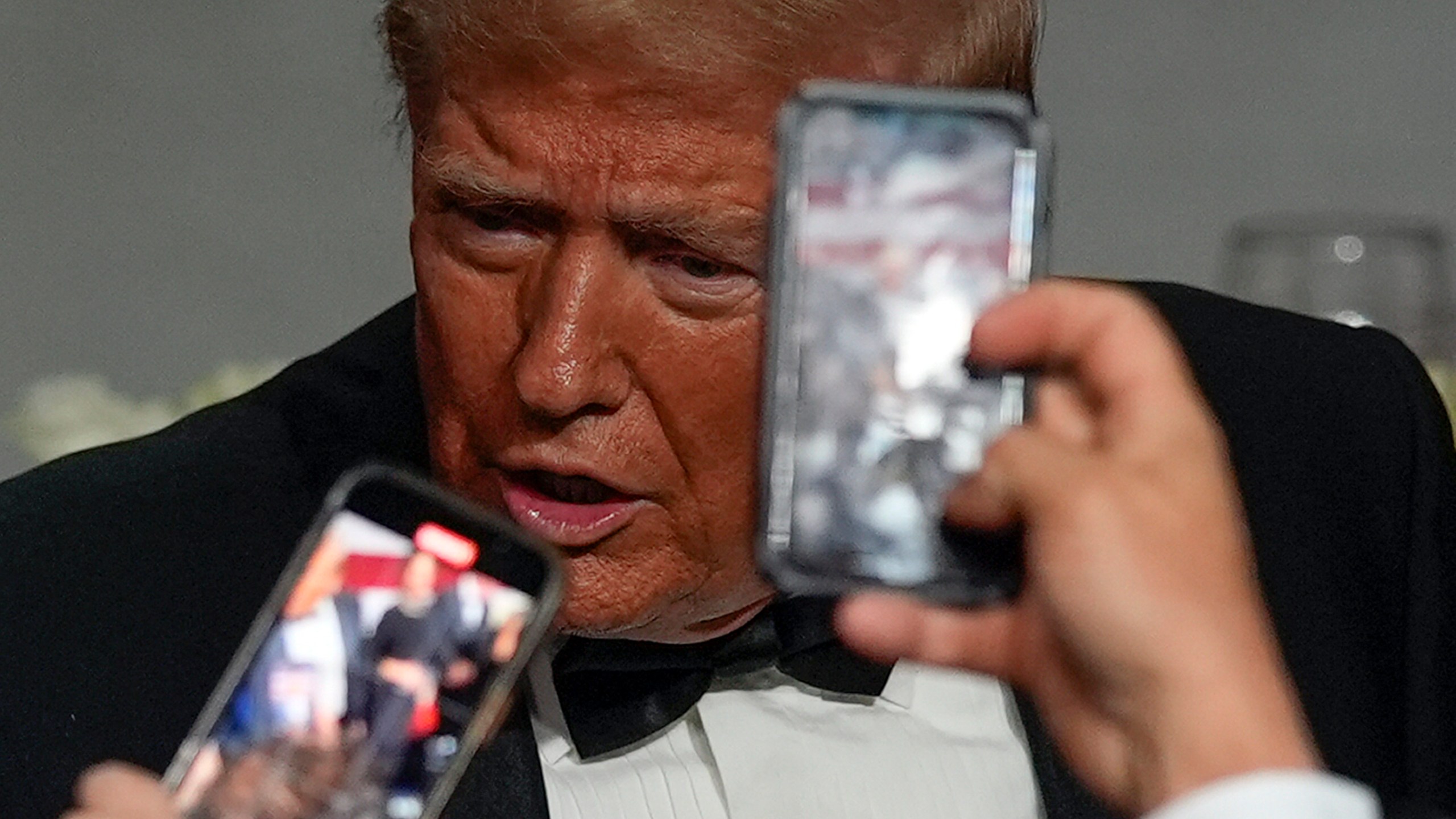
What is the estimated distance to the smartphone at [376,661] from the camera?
2.81 feet

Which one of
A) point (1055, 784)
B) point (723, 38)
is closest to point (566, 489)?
point (723, 38)

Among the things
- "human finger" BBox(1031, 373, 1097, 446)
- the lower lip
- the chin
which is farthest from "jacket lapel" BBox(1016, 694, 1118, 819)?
"human finger" BBox(1031, 373, 1097, 446)

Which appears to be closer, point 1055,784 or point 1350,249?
point 1055,784

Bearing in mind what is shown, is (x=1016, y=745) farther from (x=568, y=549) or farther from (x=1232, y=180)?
(x=1232, y=180)

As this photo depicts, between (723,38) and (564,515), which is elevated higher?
(723,38)

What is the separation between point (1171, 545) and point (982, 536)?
9 cm

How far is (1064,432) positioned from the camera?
2.23 ft

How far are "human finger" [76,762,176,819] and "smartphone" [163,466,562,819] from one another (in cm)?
9

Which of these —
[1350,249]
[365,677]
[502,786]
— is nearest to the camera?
[365,677]

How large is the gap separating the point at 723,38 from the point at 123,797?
0.45 meters

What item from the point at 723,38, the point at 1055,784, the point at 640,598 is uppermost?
the point at 723,38

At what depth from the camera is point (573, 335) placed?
3.22ft

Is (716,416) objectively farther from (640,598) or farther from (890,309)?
(890,309)

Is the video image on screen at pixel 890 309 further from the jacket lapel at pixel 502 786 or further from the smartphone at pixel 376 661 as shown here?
the jacket lapel at pixel 502 786
